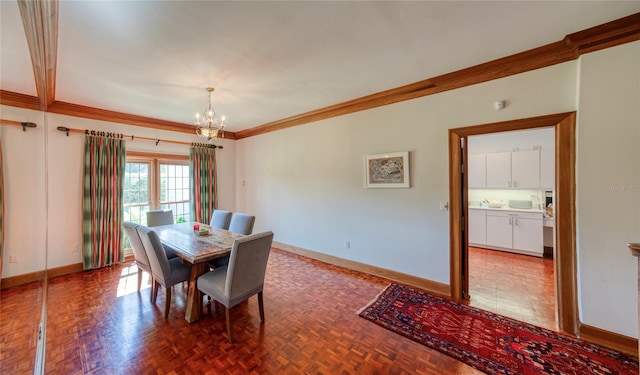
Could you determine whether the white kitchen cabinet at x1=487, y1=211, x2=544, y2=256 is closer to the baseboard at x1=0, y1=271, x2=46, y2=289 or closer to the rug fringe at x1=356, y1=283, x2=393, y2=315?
the rug fringe at x1=356, y1=283, x2=393, y2=315

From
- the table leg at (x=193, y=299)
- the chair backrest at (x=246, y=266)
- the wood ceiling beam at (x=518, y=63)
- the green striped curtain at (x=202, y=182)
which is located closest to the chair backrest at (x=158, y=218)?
the green striped curtain at (x=202, y=182)

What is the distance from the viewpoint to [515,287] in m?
3.08

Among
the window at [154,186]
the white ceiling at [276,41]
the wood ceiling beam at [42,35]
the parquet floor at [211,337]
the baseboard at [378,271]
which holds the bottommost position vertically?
the parquet floor at [211,337]

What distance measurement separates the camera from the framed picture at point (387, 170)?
3.15 meters

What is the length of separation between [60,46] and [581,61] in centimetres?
464

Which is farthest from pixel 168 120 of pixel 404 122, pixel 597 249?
pixel 597 249

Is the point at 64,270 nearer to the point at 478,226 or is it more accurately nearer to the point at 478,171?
the point at 478,226

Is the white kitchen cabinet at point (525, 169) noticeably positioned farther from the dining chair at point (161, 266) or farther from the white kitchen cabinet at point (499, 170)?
the dining chair at point (161, 266)

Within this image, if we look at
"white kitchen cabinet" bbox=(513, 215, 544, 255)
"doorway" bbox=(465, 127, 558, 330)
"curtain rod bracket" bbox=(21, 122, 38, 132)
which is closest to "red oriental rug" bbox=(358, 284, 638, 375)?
"doorway" bbox=(465, 127, 558, 330)

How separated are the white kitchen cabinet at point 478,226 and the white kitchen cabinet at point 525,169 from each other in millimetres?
820

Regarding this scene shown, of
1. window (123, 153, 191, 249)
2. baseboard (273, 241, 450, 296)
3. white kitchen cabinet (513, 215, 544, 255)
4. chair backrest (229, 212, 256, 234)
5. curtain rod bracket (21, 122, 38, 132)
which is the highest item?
curtain rod bracket (21, 122, 38, 132)

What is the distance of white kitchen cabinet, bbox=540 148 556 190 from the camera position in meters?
4.32

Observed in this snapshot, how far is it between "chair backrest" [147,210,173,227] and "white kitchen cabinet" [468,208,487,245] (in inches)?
235

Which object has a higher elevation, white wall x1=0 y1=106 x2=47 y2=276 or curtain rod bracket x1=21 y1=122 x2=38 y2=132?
curtain rod bracket x1=21 y1=122 x2=38 y2=132
